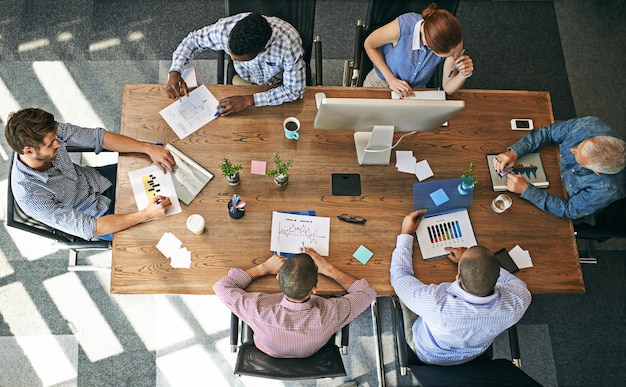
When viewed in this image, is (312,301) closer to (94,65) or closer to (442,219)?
(442,219)

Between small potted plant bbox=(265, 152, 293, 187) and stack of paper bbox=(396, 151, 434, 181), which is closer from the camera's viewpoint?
small potted plant bbox=(265, 152, 293, 187)

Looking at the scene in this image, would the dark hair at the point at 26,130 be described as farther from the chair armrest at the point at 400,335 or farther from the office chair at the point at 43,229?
the chair armrest at the point at 400,335

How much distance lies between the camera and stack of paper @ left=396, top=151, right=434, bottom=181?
2355 millimetres

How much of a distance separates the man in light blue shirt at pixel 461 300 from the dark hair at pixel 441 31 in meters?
0.84

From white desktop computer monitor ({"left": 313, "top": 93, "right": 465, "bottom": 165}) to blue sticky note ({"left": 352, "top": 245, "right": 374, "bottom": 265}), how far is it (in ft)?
1.46

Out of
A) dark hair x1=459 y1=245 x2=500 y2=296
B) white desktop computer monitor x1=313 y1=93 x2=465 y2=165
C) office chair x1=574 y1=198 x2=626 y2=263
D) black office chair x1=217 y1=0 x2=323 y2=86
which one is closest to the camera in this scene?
dark hair x1=459 y1=245 x2=500 y2=296

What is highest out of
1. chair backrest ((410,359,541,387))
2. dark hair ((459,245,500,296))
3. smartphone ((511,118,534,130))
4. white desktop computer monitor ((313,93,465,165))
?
smartphone ((511,118,534,130))

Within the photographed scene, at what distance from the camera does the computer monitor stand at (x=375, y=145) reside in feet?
7.02

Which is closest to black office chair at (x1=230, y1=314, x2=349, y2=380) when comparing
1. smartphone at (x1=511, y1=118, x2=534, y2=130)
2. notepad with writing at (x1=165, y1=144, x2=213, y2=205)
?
notepad with writing at (x1=165, y1=144, x2=213, y2=205)

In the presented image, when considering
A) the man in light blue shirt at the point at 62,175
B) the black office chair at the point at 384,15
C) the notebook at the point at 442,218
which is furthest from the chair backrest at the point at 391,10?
the man in light blue shirt at the point at 62,175

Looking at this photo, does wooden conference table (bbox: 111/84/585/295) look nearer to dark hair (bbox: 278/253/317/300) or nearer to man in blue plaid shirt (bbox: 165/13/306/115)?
man in blue plaid shirt (bbox: 165/13/306/115)

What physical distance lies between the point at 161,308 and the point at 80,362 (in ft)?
1.83

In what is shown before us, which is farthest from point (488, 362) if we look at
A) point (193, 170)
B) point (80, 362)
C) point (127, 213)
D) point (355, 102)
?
point (80, 362)

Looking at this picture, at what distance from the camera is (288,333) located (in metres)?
1.94
